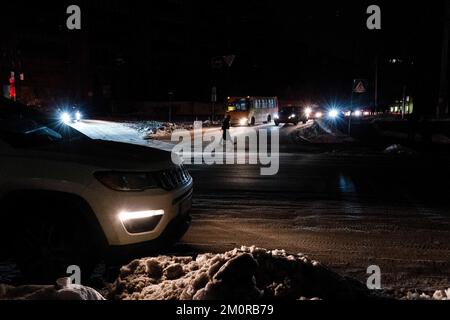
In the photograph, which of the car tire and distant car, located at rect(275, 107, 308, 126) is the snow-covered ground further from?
distant car, located at rect(275, 107, 308, 126)

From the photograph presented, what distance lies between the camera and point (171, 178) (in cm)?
544

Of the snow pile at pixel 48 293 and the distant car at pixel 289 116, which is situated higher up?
the distant car at pixel 289 116

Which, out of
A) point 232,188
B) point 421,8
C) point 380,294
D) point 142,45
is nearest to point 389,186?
point 232,188

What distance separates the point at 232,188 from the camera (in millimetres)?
11258

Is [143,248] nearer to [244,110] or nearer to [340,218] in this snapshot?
[340,218]

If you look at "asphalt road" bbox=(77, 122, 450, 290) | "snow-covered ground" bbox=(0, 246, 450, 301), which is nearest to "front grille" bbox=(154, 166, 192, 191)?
"snow-covered ground" bbox=(0, 246, 450, 301)

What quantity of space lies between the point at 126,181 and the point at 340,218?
4410 millimetres

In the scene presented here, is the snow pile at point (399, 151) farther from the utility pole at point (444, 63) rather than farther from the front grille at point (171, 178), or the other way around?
the utility pole at point (444, 63)

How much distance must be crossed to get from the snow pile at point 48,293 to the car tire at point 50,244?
0.70 metres

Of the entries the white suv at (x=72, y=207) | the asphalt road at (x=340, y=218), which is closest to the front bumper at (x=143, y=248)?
the white suv at (x=72, y=207)

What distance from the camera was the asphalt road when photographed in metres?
6.08

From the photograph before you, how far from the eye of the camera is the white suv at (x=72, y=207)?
187 inches

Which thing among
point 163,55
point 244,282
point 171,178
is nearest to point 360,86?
point 171,178
